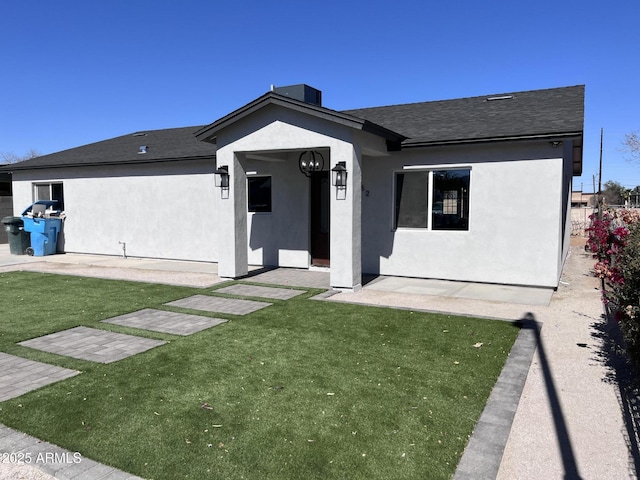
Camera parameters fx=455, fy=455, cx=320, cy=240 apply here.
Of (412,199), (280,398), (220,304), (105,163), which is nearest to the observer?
(280,398)

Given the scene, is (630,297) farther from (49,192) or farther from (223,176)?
(49,192)

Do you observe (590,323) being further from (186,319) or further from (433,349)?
(186,319)

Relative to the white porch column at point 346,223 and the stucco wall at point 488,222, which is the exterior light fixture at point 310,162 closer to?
the stucco wall at point 488,222

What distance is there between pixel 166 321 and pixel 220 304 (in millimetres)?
1282

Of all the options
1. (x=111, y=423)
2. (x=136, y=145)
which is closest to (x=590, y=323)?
(x=111, y=423)

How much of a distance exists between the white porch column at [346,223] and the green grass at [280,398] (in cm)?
210

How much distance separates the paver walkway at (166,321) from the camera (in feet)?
21.4

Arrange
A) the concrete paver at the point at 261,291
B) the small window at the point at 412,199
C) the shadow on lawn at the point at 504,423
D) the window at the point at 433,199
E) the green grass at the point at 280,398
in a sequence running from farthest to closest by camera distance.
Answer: the small window at the point at 412,199 < the window at the point at 433,199 < the concrete paver at the point at 261,291 < the green grass at the point at 280,398 < the shadow on lawn at the point at 504,423

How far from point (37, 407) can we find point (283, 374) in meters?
2.25

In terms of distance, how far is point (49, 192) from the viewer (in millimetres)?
16469

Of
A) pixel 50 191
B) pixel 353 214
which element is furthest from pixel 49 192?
pixel 353 214

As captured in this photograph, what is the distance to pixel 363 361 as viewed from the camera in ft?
17.1

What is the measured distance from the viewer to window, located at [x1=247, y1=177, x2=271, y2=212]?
12461mm

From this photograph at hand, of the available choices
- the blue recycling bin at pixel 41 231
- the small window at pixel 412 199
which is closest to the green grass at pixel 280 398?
the small window at pixel 412 199
